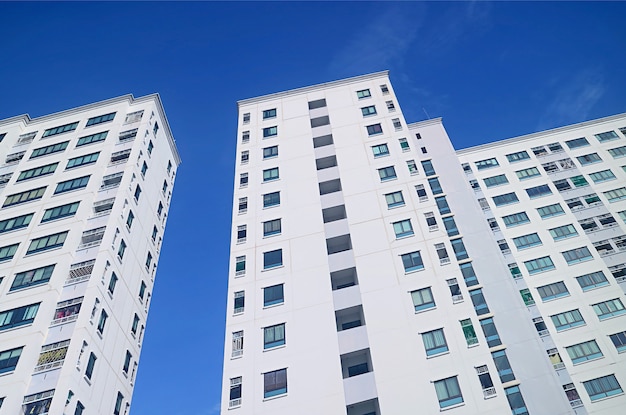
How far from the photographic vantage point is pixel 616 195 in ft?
173

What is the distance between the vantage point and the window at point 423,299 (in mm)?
34344

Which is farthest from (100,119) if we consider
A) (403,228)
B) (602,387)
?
(602,387)

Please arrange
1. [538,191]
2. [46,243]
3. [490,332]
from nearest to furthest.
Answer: [490,332]
[46,243]
[538,191]

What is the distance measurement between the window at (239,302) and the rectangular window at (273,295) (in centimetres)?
160

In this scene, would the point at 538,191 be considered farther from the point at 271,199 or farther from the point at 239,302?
the point at 239,302

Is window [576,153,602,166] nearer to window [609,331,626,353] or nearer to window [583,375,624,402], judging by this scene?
window [609,331,626,353]

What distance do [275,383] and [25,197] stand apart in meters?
27.9

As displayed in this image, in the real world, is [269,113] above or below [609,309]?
above

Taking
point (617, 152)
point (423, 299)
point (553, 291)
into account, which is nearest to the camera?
point (423, 299)

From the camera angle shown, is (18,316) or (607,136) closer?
(18,316)

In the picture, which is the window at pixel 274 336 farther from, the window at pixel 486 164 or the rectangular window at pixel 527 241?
the window at pixel 486 164

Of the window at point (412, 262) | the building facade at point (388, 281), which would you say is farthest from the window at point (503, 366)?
the window at point (412, 262)

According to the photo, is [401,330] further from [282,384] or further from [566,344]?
[566,344]

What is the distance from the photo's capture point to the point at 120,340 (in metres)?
37.7
